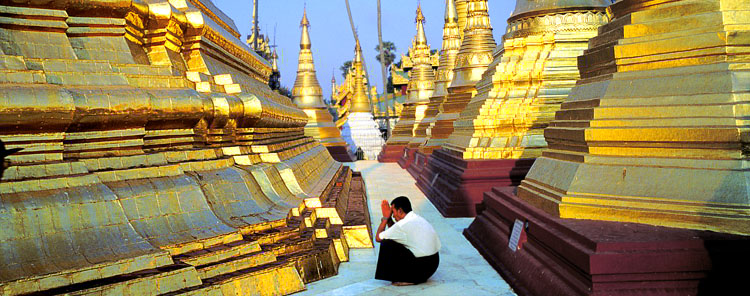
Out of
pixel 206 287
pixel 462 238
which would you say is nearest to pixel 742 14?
pixel 462 238

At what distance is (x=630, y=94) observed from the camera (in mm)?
4527

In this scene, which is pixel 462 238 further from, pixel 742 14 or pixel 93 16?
pixel 93 16

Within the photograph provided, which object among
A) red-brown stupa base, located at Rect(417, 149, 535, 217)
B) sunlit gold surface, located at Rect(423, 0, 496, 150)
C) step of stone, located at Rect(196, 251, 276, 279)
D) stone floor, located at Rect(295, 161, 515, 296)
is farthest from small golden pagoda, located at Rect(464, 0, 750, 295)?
sunlit gold surface, located at Rect(423, 0, 496, 150)

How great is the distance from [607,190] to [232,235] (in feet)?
8.68

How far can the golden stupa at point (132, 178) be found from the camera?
3.93 metres

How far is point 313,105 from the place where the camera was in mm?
21703

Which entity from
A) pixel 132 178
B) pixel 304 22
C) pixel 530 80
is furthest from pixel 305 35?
pixel 132 178

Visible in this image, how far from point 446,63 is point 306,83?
626 centimetres

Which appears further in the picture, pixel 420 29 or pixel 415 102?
pixel 420 29

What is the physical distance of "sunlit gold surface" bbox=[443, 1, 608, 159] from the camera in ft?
28.7

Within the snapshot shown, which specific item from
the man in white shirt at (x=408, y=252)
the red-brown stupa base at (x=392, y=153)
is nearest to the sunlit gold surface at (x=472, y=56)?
the red-brown stupa base at (x=392, y=153)

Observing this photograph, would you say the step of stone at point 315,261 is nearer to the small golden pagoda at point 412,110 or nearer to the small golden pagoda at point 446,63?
the small golden pagoda at point 446,63

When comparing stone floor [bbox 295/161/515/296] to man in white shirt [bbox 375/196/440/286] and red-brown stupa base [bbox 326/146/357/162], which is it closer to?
man in white shirt [bbox 375/196/440/286]

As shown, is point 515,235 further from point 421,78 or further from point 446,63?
point 421,78
